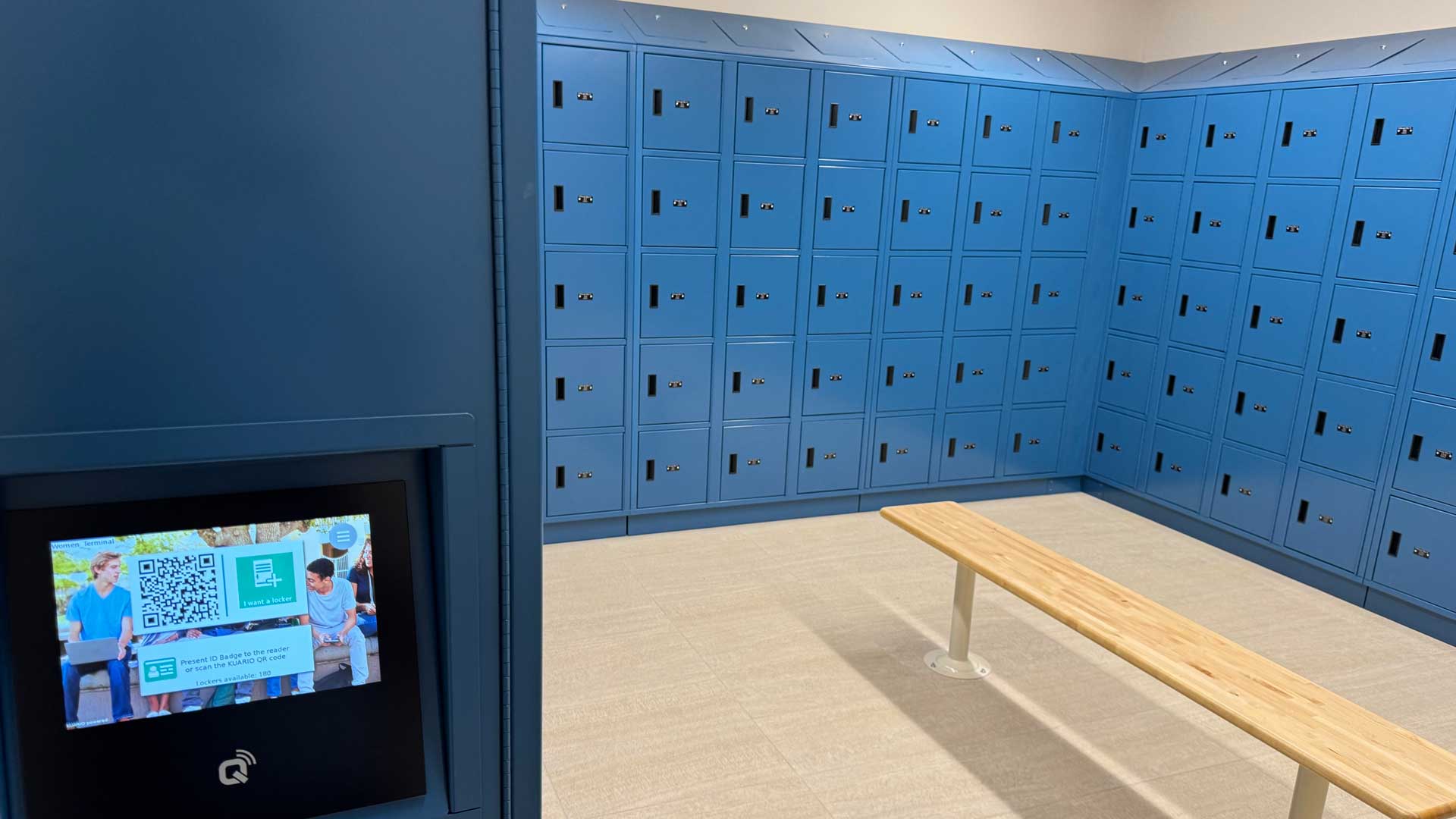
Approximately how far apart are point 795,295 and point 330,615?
3.97 m

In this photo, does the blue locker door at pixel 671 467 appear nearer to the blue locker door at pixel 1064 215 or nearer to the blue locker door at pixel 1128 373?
the blue locker door at pixel 1064 215

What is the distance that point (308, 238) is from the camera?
1001 millimetres

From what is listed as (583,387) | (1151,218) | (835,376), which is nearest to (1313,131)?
(1151,218)

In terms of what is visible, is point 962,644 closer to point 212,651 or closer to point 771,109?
point 771,109

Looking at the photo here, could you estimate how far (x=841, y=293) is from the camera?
497 cm

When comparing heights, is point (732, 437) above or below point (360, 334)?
below

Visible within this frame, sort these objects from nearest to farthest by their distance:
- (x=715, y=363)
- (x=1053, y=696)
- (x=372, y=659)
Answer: (x=372, y=659) < (x=1053, y=696) < (x=715, y=363)

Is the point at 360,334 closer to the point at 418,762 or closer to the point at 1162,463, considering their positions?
the point at 418,762

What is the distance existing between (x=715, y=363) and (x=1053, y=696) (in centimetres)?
224

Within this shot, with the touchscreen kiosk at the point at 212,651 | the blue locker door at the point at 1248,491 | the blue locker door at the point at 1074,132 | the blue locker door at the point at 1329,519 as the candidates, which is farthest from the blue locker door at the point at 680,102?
the touchscreen kiosk at the point at 212,651

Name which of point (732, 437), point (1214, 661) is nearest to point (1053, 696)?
point (1214, 661)

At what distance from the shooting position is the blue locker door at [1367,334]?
4.15 meters

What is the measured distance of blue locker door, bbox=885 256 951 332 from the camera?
5.08 metres

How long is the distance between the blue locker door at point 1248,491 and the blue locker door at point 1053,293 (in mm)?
1157
